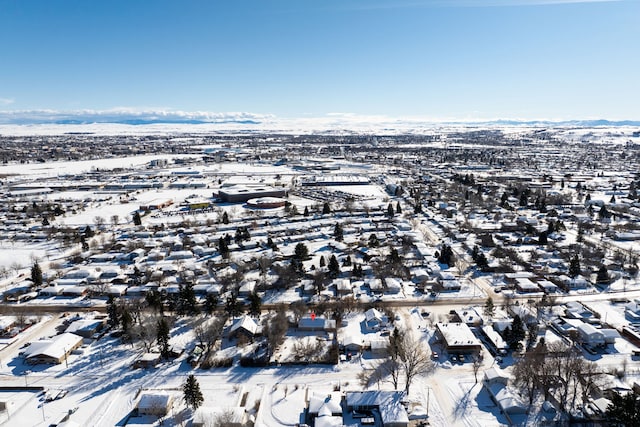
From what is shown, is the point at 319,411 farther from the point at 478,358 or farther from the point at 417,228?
the point at 417,228

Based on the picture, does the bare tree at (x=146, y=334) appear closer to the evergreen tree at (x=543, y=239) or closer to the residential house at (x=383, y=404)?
the residential house at (x=383, y=404)

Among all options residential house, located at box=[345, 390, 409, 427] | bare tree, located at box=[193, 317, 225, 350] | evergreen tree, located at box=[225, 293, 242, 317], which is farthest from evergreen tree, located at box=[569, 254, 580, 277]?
bare tree, located at box=[193, 317, 225, 350]

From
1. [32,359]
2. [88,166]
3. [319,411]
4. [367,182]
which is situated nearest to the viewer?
[319,411]

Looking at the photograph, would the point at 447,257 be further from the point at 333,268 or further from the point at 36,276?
the point at 36,276

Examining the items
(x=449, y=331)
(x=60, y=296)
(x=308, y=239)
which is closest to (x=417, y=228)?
(x=308, y=239)

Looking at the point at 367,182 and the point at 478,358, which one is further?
the point at 367,182

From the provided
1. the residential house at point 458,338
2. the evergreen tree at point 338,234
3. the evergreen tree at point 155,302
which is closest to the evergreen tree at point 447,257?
the evergreen tree at point 338,234

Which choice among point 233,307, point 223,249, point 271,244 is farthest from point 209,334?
point 271,244

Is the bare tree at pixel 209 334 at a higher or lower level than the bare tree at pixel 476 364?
higher

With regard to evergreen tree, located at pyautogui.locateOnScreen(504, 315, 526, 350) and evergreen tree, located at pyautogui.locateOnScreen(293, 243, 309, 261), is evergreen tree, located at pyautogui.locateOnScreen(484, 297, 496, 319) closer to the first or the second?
evergreen tree, located at pyautogui.locateOnScreen(504, 315, 526, 350)
